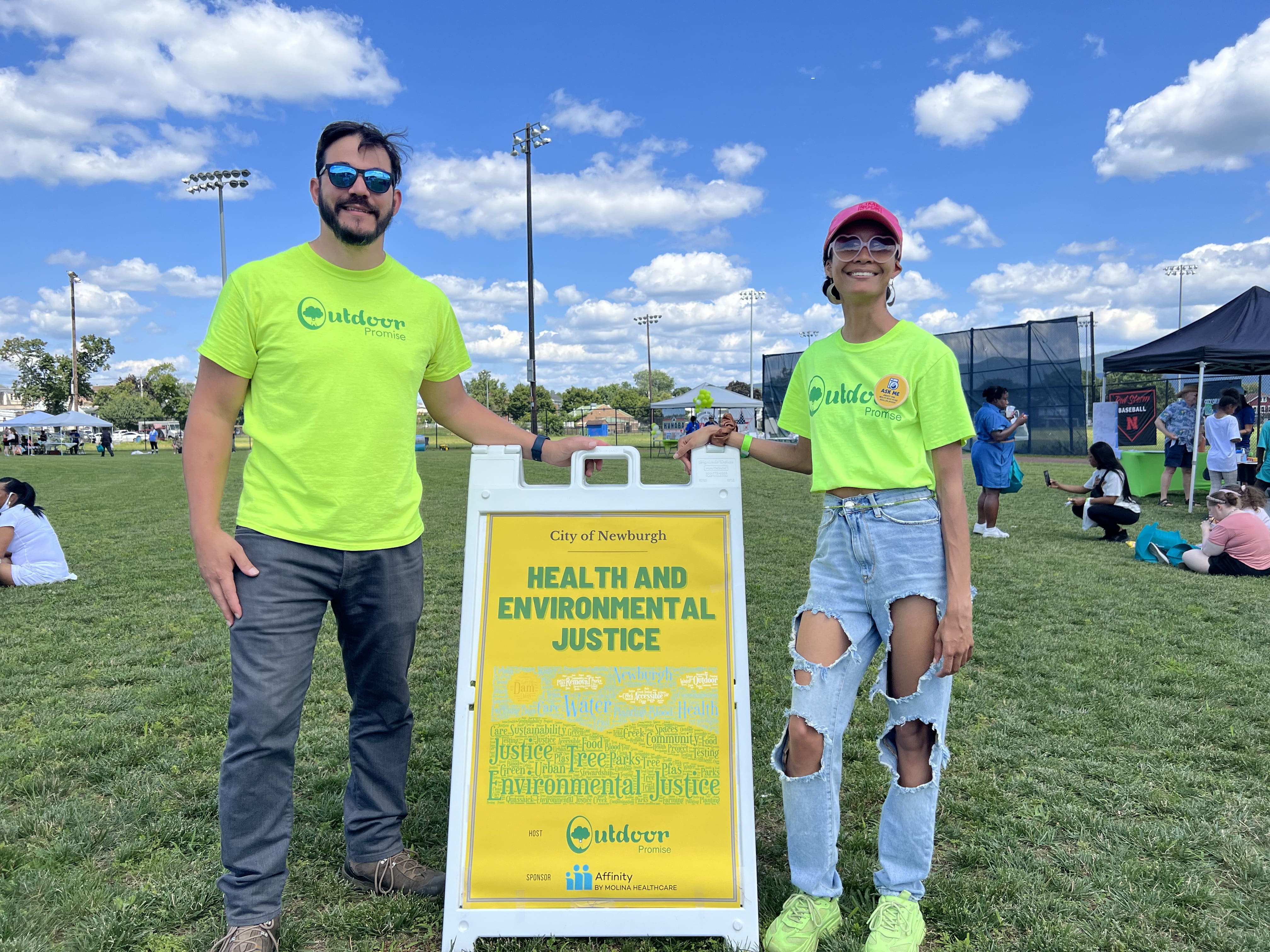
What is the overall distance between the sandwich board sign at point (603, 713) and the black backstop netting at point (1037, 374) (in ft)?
84.2

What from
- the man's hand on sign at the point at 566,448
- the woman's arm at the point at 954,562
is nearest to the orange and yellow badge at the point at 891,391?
the woman's arm at the point at 954,562

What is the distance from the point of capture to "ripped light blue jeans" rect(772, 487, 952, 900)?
216 cm

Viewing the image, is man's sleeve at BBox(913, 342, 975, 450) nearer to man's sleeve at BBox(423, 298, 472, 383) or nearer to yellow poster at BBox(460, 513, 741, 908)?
yellow poster at BBox(460, 513, 741, 908)

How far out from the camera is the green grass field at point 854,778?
2471 millimetres

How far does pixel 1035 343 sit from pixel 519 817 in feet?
94.6

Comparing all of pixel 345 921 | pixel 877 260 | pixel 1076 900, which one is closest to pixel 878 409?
pixel 877 260

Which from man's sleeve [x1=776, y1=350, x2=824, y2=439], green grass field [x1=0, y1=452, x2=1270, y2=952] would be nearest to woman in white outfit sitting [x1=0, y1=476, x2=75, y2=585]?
green grass field [x1=0, y1=452, x2=1270, y2=952]

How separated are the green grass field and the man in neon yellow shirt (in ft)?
1.99

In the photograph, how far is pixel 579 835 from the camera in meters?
2.26

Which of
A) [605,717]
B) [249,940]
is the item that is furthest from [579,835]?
[249,940]

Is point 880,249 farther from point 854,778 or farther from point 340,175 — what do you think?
point 854,778

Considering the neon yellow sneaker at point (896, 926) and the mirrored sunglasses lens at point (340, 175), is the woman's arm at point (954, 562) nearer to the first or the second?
the neon yellow sneaker at point (896, 926)

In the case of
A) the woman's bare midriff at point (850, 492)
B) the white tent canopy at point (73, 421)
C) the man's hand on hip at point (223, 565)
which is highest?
the white tent canopy at point (73, 421)

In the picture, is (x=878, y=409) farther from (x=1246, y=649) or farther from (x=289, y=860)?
(x=1246, y=649)
